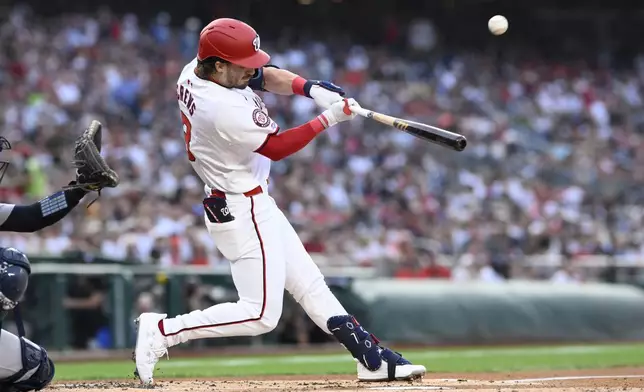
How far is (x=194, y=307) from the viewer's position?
12.4 m

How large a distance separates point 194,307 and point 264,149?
671cm

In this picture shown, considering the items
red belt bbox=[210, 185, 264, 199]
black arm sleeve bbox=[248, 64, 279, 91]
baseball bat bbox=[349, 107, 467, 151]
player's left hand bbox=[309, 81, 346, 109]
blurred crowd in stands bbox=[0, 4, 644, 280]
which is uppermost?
blurred crowd in stands bbox=[0, 4, 644, 280]

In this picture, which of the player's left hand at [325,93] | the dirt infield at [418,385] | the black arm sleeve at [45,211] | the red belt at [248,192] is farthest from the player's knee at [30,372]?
the player's left hand at [325,93]

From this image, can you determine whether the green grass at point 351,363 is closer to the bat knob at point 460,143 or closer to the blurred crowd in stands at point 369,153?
the blurred crowd in stands at point 369,153

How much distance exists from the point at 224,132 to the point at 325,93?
67 cm

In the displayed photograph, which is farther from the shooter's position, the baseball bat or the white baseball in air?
the white baseball in air

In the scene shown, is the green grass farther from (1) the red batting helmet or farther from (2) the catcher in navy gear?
(1) the red batting helmet

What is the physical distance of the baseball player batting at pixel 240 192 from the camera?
5.91m

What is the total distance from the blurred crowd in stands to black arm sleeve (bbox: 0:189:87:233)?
667 centimetres

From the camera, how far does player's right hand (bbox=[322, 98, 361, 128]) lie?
5.97m

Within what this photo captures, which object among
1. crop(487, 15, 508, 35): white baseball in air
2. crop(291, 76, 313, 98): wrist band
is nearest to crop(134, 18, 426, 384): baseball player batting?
crop(291, 76, 313, 98): wrist band

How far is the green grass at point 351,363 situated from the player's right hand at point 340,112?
287 centimetres

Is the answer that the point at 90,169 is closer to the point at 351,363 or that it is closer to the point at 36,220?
the point at 36,220

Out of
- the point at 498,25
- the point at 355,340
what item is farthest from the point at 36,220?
the point at 498,25
